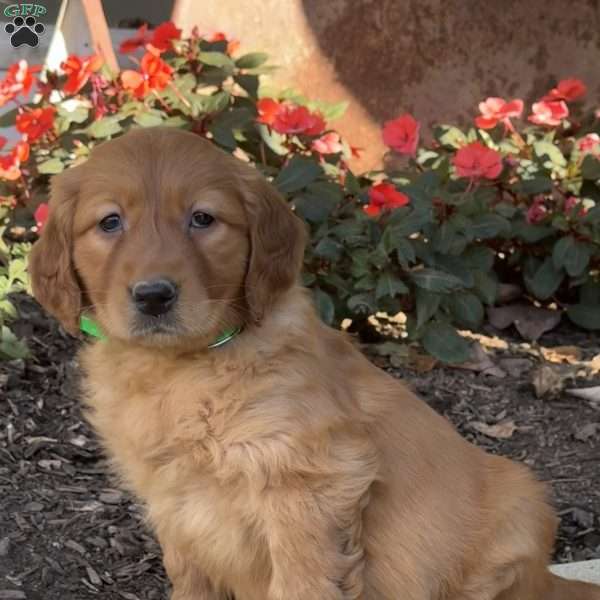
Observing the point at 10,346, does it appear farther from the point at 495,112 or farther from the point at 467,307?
the point at 495,112

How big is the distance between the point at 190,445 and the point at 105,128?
9.28 feet

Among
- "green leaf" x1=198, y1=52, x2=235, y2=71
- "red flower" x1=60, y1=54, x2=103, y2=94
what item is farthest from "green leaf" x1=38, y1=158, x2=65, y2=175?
"green leaf" x1=198, y1=52, x2=235, y2=71

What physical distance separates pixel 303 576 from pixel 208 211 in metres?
1.01

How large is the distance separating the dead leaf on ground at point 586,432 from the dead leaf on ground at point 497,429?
0.28 metres

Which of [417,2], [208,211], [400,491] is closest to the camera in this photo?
[208,211]

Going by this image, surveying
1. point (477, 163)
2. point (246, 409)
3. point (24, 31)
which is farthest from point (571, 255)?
point (24, 31)

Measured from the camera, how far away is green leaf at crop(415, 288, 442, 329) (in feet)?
17.1

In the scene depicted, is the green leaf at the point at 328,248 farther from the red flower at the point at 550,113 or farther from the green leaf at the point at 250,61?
the red flower at the point at 550,113

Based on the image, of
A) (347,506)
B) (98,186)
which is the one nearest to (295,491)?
(347,506)

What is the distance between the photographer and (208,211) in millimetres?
2936

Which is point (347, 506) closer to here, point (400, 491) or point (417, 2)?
point (400, 491)

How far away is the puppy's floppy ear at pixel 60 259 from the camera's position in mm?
3051

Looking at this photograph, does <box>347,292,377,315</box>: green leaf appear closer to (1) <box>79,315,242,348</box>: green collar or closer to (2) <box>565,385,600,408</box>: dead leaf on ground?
(2) <box>565,385,600,408</box>: dead leaf on ground

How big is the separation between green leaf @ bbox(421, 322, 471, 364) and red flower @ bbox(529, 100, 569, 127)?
1.51 metres
